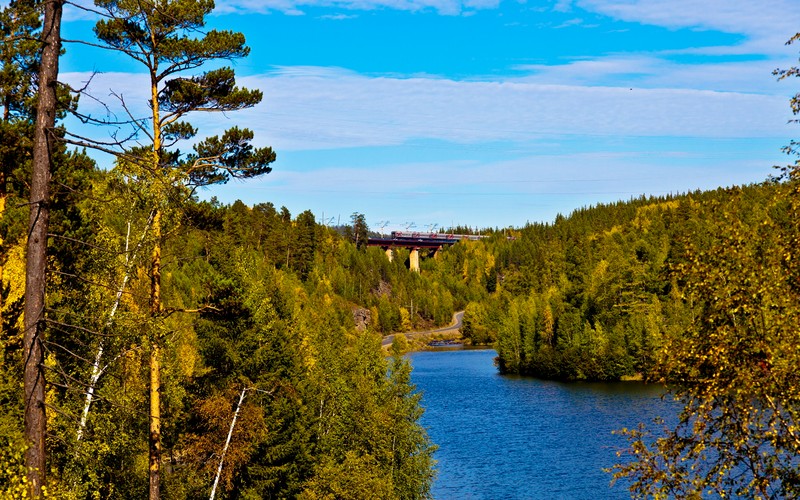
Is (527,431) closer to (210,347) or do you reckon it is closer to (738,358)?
(210,347)

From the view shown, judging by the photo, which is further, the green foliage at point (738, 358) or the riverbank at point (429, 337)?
the riverbank at point (429, 337)

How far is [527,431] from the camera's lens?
6175 cm

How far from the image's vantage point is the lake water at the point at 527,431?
152ft

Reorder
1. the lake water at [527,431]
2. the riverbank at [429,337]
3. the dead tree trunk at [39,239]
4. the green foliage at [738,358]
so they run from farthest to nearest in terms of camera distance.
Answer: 1. the riverbank at [429,337]
2. the lake water at [527,431]
3. the green foliage at [738,358]
4. the dead tree trunk at [39,239]

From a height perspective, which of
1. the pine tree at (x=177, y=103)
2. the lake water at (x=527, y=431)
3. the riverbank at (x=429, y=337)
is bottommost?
the lake water at (x=527, y=431)

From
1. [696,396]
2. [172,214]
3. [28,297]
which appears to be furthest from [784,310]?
[172,214]

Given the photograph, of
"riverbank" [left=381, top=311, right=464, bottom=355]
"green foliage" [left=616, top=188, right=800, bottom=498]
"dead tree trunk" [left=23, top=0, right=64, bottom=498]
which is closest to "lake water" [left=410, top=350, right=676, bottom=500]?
"green foliage" [left=616, top=188, right=800, bottom=498]

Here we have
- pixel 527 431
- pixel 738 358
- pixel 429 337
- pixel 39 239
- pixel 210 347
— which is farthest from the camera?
pixel 429 337

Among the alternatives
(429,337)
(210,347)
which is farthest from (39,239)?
(429,337)

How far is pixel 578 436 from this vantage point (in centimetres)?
5959

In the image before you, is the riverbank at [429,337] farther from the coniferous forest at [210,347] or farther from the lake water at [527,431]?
the coniferous forest at [210,347]

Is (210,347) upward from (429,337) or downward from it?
upward

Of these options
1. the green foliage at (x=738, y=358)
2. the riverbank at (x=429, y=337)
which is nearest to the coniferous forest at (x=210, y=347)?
the green foliage at (x=738, y=358)

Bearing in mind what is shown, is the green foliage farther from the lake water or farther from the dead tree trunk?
the lake water
